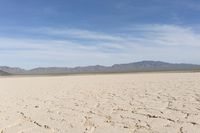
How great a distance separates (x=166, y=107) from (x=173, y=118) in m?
1.14

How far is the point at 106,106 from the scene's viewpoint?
257 inches

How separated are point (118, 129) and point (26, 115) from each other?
83.8 inches

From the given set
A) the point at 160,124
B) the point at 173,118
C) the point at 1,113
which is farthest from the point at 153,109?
the point at 1,113

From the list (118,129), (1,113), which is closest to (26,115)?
(1,113)

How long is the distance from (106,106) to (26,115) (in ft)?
5.11

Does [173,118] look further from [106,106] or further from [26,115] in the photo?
[26,115]

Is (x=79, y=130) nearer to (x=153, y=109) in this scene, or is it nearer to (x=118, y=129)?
(x=118, y=129)

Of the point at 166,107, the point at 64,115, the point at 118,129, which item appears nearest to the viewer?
the point at 118,129

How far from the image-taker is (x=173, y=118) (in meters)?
4.93

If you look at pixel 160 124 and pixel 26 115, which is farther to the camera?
pixel 26 115

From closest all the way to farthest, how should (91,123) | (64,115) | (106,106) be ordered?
(91,123) < (64,115) < (106,106)

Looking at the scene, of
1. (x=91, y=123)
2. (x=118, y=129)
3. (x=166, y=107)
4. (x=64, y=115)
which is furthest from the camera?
(x=166, y=107)

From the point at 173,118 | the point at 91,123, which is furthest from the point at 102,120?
the point at 173,118

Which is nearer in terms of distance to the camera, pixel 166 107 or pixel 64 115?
pixel 64 115
